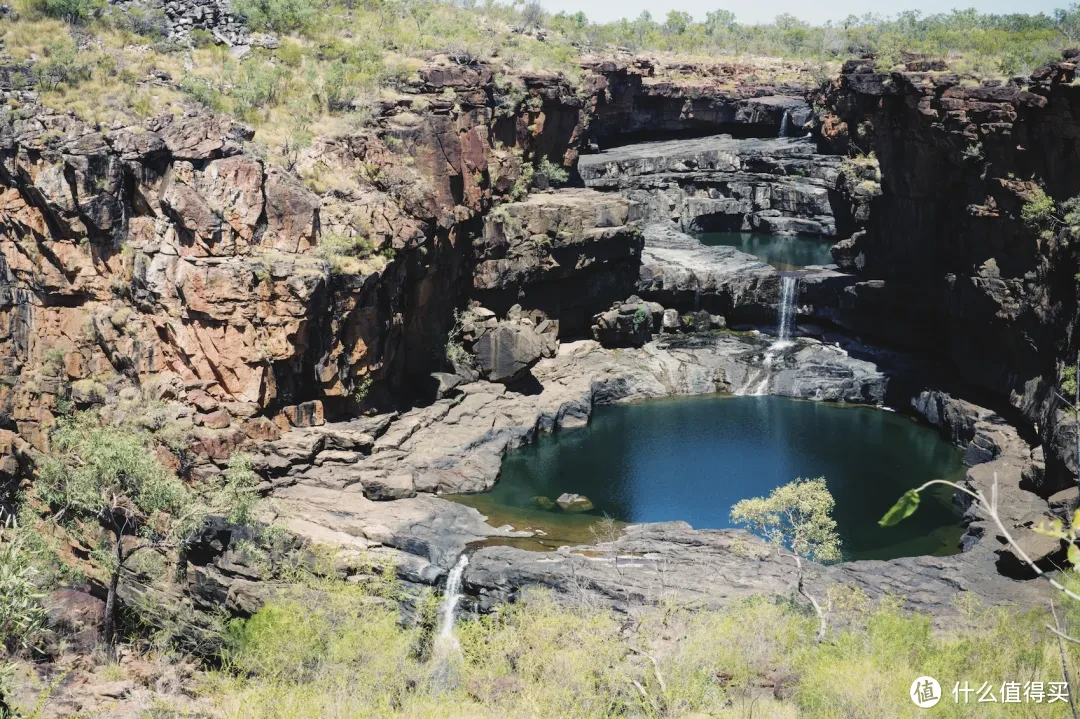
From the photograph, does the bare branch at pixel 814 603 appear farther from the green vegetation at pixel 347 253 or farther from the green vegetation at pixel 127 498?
the green vegetation at pixel 347 253

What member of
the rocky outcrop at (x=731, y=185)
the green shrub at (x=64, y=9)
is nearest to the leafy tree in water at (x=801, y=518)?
the green shrub at (x=64, y=9)

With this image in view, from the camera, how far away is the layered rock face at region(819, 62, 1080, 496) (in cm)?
4398

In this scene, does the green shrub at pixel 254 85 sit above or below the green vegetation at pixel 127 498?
above

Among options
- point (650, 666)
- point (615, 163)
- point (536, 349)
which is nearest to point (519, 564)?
point (650, 666)

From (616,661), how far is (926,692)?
27.7ft

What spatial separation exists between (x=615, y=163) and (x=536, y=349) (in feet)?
112

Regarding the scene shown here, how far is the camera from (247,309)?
40.9 metres

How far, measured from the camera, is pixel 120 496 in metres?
36.1

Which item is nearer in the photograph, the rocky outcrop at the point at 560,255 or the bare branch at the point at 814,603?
the bare branch at the point at 814,603

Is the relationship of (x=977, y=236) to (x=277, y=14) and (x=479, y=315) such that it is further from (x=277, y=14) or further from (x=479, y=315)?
(x=277, y=14)

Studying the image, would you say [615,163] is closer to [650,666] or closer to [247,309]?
[247,309]

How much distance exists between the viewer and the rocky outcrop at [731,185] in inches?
3199

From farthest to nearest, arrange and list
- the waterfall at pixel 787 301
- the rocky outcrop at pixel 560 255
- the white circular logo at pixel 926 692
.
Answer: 1. the waterfall at pixel 787 301
2. the rocky outcrop at pixel 560 255
3. the white circular logo at pixel 926 692

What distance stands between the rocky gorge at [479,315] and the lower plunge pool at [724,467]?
135 centimetres
